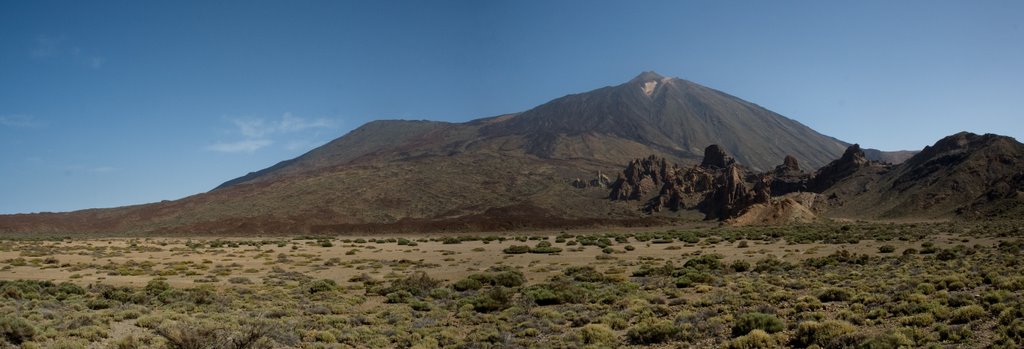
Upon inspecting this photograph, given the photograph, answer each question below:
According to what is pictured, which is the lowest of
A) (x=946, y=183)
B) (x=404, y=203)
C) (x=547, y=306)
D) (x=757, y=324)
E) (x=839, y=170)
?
(x=547, y=306)

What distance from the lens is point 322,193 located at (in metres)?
113

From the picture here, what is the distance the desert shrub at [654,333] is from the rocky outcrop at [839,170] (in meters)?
104

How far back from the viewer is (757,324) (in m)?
12.0

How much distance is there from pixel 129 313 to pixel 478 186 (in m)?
106

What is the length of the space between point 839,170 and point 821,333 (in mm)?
108753

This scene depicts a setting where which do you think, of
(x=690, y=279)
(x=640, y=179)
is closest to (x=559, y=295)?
(x=690, y=279)

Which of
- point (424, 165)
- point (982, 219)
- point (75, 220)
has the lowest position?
point (982, 219)

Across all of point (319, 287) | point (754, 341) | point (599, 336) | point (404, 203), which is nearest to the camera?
point (754, 341)

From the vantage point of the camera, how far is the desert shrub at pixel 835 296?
1505 centimetres

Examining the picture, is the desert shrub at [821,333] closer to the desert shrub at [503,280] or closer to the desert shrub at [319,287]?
the desert shrub at [503,280]

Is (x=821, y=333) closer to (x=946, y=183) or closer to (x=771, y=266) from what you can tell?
(x=771, y=266)

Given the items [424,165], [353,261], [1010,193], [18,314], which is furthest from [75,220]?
[1010,193]

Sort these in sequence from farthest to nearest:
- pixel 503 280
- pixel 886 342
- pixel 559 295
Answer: pixel 503 280, pixel 559 295, pixel 886 342

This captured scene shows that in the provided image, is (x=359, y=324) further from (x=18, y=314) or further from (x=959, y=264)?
(x=959, y=264)
